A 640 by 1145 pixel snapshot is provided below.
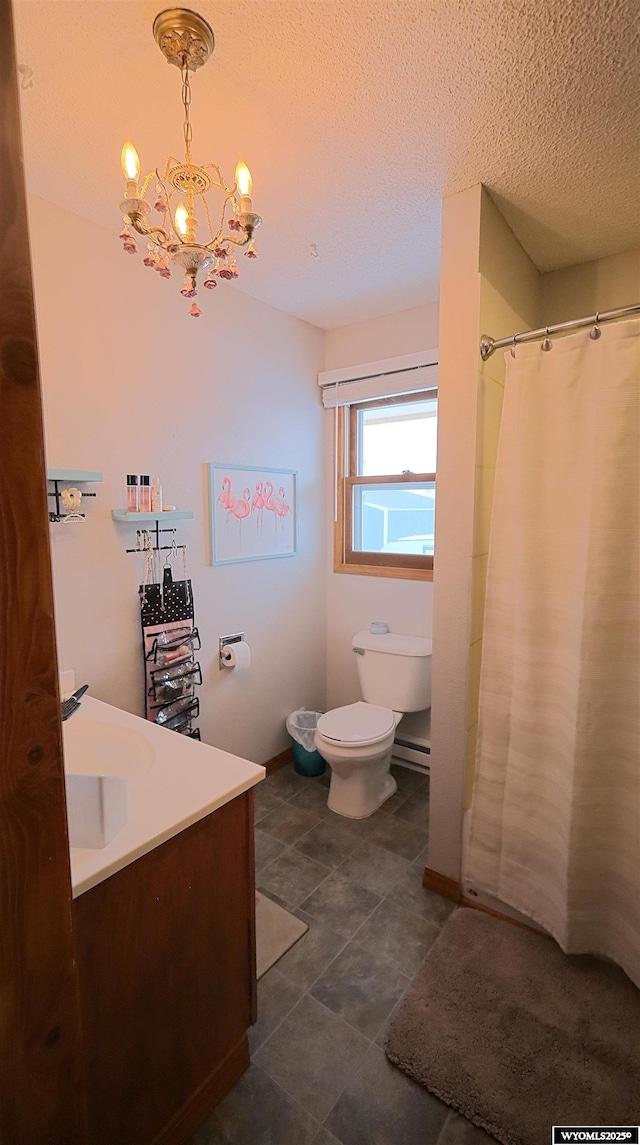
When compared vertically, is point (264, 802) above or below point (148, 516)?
below

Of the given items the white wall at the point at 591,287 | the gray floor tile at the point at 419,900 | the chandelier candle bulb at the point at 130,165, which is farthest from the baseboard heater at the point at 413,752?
the chandelier candle bulb at the point at 130,165

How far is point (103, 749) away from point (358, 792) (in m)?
1.34

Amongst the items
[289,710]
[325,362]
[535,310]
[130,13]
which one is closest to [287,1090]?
[289,710]

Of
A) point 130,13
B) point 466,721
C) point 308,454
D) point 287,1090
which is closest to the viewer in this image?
point 130,13

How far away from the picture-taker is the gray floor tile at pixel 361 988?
1.45 meters

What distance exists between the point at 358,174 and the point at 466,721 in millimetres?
1818

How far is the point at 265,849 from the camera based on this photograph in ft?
7.11

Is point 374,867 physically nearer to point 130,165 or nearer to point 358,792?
point 358,792

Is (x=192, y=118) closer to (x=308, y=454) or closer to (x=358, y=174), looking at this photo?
(x=358, y=174)

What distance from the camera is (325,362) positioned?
2.94 meters

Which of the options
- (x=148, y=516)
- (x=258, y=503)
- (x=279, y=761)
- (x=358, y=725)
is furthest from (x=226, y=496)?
(x=279, y=761)

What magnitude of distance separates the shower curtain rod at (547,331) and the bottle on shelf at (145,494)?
4.40 feet

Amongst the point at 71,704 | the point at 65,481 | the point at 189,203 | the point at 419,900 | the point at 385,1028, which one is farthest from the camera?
the point at 419,900

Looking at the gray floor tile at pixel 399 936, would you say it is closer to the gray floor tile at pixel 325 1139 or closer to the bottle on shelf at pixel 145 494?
the gray floor tile at pixel 325 1139
